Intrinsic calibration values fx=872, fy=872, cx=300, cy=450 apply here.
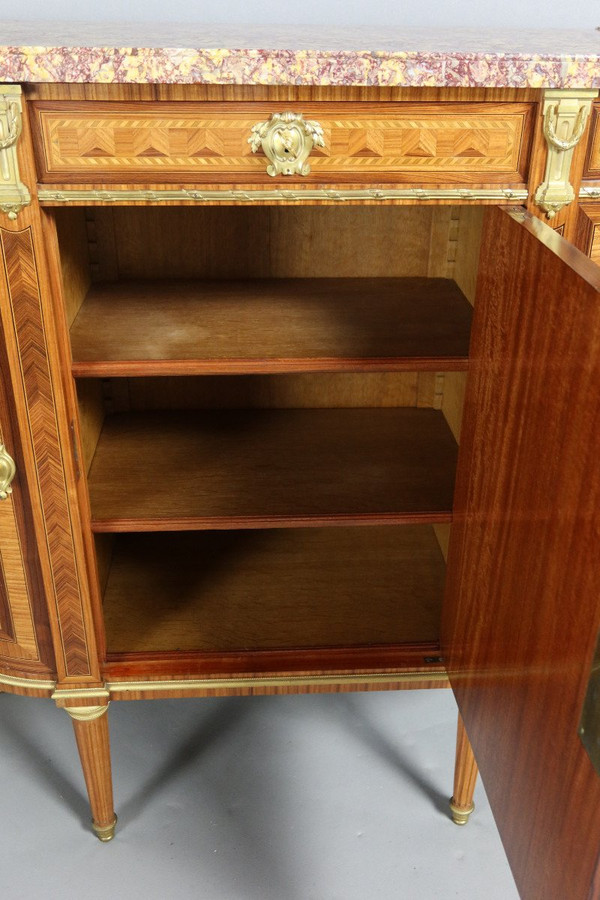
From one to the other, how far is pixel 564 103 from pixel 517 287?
0.55 feet

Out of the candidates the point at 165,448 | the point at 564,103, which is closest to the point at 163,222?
the point at 165,448

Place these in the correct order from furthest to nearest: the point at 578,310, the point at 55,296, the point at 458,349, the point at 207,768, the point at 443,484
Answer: the point at 207,768
the point at 443,484
the point at 458,349
the point at 55,296
the point at 578,310

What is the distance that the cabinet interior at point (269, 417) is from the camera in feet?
3.19

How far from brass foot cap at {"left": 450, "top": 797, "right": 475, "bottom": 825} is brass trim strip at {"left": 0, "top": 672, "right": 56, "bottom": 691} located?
523 millimetres

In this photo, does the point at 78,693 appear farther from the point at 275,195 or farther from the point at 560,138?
the point at 560,138

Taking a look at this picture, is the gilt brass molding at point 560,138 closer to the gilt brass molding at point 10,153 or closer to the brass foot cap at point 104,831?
the gilt brass molding at point 10,153

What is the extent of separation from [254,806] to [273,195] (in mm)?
777

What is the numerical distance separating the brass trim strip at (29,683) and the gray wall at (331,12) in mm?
813

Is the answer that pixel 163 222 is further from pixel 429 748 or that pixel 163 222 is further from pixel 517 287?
pixel 429 748

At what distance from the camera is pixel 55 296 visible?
80 cm

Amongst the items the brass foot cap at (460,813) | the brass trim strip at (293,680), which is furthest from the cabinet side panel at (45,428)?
the brass foot cap at (460,813)

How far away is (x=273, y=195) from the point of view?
766mm

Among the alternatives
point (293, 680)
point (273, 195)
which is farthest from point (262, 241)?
point (293, 680)

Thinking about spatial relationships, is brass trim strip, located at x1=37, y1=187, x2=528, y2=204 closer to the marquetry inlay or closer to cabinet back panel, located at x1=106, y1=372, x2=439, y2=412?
the marquetry inlay
